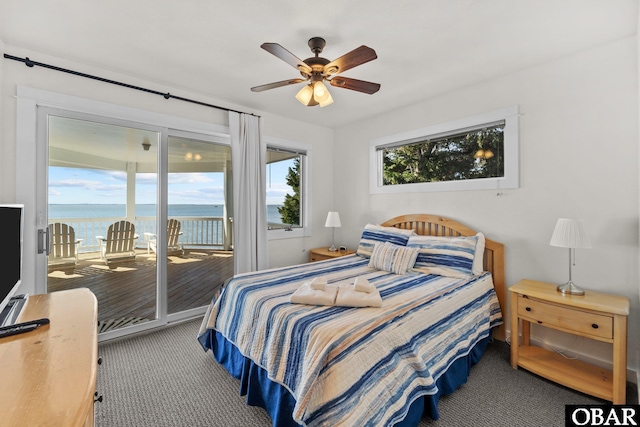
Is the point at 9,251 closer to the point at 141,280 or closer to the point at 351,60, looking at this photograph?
the point at 141,280

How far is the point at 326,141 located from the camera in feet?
15.2

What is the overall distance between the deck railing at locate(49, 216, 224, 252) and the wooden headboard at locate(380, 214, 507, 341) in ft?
7.26

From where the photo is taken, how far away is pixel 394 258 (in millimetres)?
2867

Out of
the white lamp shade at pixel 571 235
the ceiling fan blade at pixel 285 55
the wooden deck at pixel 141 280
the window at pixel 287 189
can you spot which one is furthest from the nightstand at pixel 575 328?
the wooden deck at pixel 141 280

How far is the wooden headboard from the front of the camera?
2.79 meters

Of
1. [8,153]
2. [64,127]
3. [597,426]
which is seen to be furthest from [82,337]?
[597,426]

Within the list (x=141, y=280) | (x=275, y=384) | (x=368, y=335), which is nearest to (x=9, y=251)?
(x=275, y=384)

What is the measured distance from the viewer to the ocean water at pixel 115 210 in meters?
2.60

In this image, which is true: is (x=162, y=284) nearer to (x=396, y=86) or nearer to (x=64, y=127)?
(x=64, y=127)

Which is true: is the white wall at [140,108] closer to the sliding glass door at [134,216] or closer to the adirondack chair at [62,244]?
the sliding glass door at [134,216]

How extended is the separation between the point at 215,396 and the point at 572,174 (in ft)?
11.0

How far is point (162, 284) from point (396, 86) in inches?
130

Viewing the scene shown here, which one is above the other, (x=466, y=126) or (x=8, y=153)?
(x=466, y=126)

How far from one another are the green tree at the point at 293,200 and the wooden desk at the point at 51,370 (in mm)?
3000
